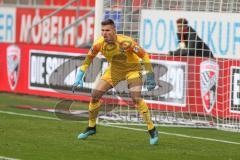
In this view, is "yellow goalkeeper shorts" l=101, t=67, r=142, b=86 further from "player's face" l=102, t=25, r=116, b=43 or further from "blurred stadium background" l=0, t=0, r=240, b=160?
"blurred stadium background" l=0, t=0, r=240, b=160

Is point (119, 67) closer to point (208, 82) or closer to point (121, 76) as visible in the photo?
point (121, 76)

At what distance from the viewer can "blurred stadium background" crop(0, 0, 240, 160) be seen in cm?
1320

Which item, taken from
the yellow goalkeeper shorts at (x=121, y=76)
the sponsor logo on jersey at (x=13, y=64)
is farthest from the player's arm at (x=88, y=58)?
the sponsor logo on jersey at (x=13, y=64)

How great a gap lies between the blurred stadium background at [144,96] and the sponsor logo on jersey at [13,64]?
0.02 meters

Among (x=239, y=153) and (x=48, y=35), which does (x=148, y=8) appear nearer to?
(x=239, y=153)

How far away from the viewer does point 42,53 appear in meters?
21.4

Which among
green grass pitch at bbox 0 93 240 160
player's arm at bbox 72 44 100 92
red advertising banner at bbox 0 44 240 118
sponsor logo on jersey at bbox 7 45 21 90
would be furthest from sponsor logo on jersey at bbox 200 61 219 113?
sponsor logo on jersey at bbox 7 45 21 90

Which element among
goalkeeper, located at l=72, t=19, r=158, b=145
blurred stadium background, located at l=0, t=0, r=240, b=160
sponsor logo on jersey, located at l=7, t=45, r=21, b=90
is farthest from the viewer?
sponsor logo on jersey, located at l=7, t=45, r=21, b=90

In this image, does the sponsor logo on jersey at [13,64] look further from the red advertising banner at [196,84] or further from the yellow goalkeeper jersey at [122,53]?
the yellow goalkeeper jersey at [122,53]

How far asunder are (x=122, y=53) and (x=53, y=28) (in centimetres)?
1214

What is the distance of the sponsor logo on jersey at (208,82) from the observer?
17.6m

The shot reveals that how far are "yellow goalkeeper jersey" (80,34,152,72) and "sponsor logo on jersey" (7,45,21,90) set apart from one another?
26.7 feet

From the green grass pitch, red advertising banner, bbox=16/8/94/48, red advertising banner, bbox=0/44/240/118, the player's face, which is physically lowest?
the green grass pitch

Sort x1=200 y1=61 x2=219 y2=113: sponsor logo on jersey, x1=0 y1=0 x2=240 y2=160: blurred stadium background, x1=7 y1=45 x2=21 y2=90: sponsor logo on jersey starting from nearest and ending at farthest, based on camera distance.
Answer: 1. x1=0 y1=0 x2=240 y2=160: blurred stadium background
2. x1=200 y1=61 x2=219 y2=113: sponsor logo on jersey
3. x1=7 y1=45 x2=21 y2=90: sponsor logo on jersey
